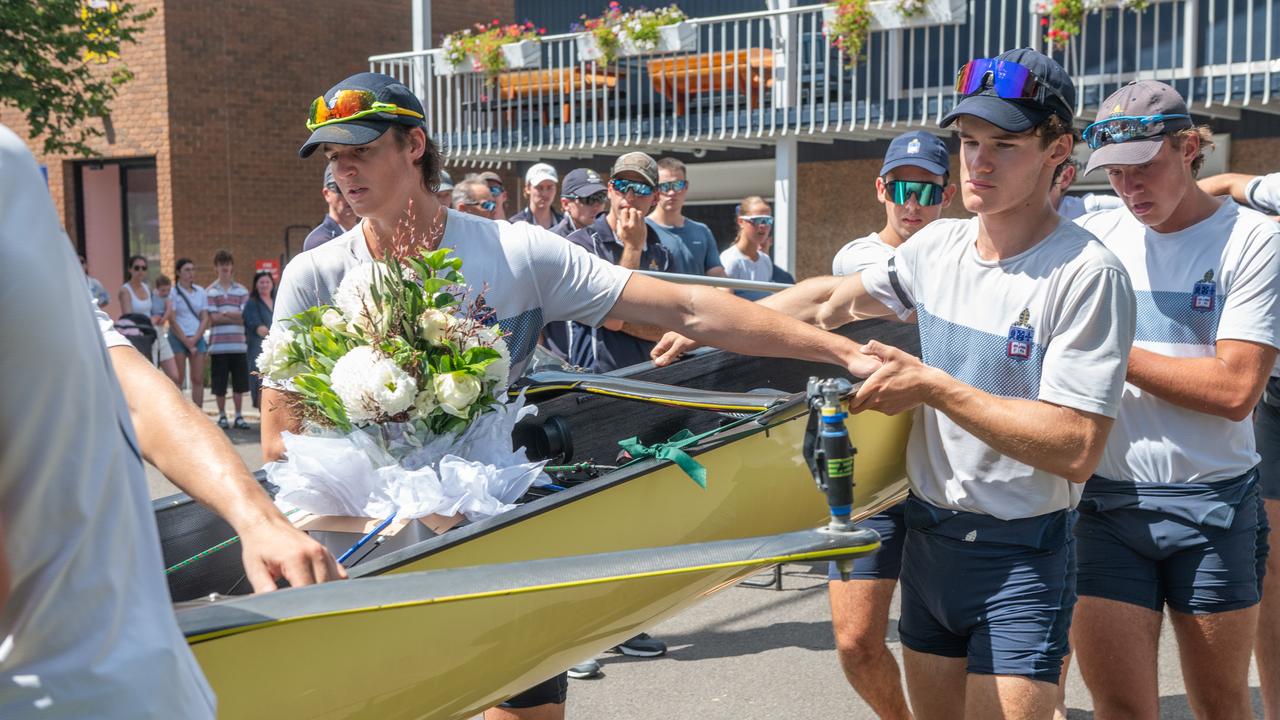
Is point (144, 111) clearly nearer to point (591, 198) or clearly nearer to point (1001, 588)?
point (591, 198)

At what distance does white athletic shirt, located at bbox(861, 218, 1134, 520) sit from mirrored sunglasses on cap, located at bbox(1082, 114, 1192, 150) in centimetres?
67

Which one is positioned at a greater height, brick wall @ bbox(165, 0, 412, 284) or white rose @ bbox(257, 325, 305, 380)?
brick wall @ bbox(165, 0, 412, 284)

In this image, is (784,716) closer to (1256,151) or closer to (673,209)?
(673,209)

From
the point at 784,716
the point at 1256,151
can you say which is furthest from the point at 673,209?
the point at 1256,151

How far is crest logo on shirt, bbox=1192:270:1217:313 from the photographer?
350 centimetres

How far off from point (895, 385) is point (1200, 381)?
3.28 ft

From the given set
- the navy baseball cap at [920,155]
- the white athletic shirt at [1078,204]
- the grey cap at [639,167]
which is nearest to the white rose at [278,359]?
the navy baseball cap at [920,155]

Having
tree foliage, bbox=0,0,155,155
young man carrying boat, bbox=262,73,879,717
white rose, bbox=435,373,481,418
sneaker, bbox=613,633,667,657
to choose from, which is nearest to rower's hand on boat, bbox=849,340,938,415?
young man carrying boat, bbox=262,73,879,717

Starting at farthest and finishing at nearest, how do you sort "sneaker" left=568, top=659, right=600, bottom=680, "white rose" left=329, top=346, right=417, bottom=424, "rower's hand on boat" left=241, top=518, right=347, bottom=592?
"sneaker" left=568, top=659, right=600, bottom=680
"white rose" left=329, top=346, right=417, bottom=424
"rower's hand on boat" left=241, top=518, right=347, bottom=592

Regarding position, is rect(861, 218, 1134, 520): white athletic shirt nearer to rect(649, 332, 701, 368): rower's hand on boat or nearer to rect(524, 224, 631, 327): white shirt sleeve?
rect(524, 224, 631, 327): white shirt sleeve

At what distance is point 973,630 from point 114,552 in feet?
7.55

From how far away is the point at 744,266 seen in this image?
8797mm

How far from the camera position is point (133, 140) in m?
21.6

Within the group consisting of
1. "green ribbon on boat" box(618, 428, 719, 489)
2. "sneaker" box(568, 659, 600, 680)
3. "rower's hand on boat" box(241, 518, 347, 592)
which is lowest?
"sneaker" box(568, 659, 600, 680)
